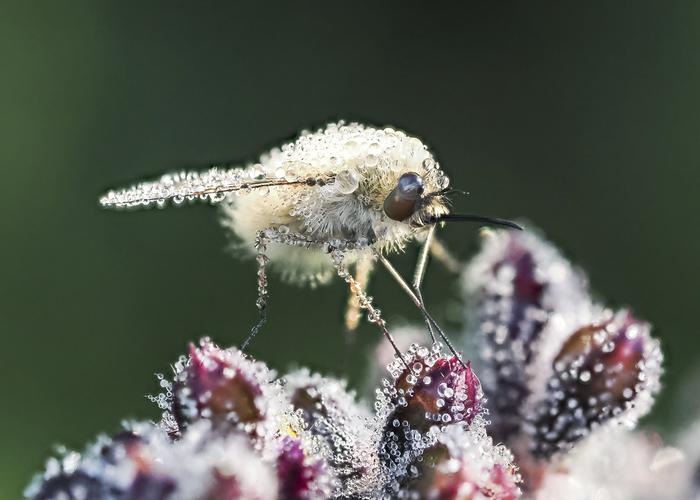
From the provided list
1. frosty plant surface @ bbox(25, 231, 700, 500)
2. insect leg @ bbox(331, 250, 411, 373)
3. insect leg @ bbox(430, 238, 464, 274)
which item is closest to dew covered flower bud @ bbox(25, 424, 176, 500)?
frosty plant surface @ bbox(25, 231, 700, 500)

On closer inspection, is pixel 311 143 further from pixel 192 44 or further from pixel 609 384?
pixel 192 44

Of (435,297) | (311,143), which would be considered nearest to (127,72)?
(435,297)

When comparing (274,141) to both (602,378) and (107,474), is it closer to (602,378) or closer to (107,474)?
(602,378)

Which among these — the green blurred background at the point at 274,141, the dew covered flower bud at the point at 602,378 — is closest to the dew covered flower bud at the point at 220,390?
the dew covered flower bud at the point at 602,378

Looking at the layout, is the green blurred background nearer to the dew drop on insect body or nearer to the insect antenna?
the insect antenna

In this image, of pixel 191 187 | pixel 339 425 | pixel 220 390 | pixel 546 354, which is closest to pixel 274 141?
pixel 191 187

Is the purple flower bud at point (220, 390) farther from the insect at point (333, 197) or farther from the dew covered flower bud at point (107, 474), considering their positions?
the insect at point (333, 197)
